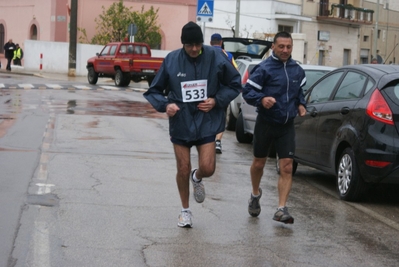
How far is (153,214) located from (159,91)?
129cm

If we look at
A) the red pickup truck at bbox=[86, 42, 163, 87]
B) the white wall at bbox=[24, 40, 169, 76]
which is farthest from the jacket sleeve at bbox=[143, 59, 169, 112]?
the white wall at bbox=[24, 40, 169, 76]

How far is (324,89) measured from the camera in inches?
421

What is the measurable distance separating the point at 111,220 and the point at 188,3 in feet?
145

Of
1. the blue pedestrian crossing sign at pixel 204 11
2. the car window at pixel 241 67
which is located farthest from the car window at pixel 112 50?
the car window at pixel 241 67

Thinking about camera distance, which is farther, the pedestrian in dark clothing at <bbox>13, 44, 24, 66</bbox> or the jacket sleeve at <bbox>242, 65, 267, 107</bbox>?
the pedestrian in dark clothing at <bbox>13, 44, 24, 66</bbox>

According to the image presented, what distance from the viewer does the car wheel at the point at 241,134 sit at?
1497 cm

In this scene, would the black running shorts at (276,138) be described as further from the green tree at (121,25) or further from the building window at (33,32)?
the building window at (33,32)

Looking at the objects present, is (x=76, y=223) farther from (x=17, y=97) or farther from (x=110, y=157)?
(x=17, y=97)

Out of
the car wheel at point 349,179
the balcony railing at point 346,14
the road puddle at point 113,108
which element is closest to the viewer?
the car wheel at point 349,179

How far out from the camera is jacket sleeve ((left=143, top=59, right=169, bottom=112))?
7520mm

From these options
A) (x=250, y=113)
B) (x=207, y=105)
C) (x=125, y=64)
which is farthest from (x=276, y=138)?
(x=125, y=64)

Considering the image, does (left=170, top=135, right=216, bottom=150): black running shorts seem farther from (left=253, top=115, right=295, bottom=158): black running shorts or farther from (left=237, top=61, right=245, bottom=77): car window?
(left=237, top=61, right=245, bottom=77): car window

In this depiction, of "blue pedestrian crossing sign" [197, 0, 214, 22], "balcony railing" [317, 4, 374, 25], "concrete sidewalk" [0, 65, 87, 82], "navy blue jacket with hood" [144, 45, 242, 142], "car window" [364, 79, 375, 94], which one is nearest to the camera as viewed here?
"navy blue jacket with hood" [144, 45, 242, 142]

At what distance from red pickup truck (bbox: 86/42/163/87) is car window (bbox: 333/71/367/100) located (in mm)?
22938
